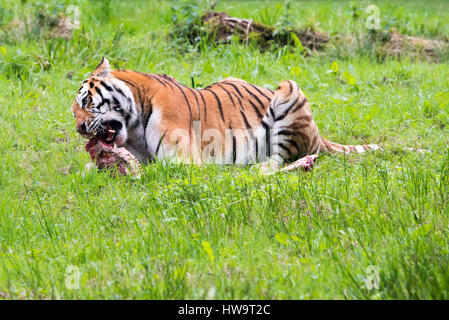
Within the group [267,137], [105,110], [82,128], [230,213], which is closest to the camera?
[230,213]

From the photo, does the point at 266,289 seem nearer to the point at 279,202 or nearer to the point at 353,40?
the point at 279,202

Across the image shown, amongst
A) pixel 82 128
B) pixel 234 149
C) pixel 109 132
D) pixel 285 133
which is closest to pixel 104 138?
pixel 109 132

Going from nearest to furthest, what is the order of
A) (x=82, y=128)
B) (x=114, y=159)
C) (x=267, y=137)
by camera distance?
(x=114, y=159) → (x=82, y=128) → (x=267, y=137)

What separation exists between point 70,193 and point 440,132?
4.07m

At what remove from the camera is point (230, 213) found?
4.09 meters

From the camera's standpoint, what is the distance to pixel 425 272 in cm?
303

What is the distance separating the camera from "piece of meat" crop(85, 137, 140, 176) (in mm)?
5152

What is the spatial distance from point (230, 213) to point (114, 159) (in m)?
1.57

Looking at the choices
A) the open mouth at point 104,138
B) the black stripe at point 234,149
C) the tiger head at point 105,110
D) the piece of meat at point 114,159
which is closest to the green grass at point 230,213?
the piece of meat at point 114,159

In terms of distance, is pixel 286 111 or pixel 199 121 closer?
pixel 199 121

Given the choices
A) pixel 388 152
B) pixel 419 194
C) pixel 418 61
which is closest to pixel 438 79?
pixel 418 61

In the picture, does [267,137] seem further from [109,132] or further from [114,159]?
[114,159]

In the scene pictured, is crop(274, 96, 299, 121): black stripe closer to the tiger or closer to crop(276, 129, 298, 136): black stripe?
the tiger

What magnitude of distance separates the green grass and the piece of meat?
125mm
